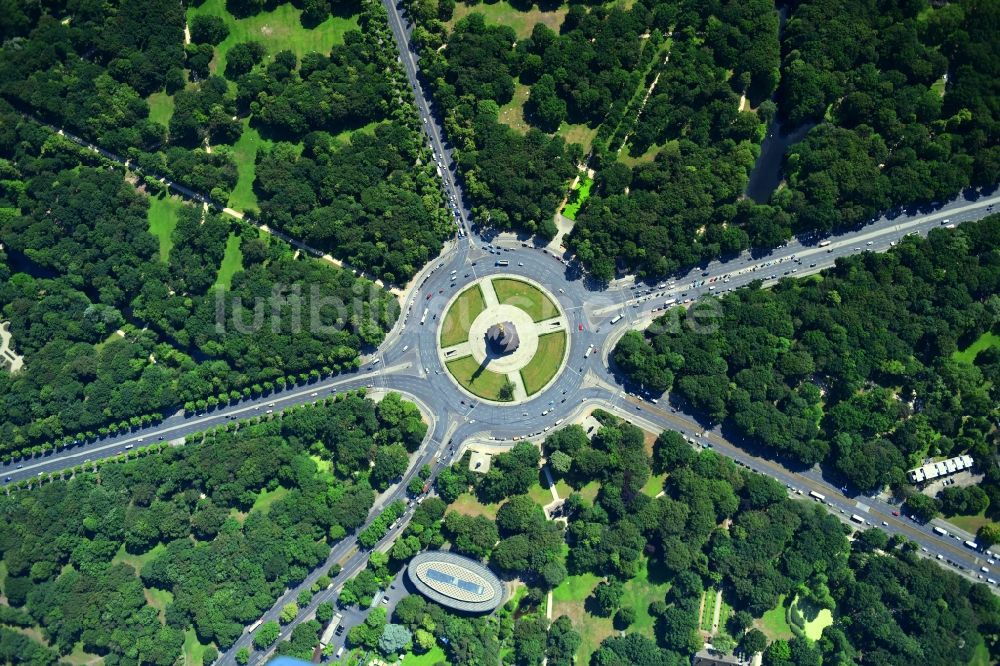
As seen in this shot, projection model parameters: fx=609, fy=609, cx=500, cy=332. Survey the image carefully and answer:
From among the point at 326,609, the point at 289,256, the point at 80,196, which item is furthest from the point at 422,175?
the point at 326,609

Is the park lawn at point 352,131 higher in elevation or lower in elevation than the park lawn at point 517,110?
lower

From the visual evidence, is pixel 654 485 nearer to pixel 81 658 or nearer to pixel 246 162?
pixel 246 162

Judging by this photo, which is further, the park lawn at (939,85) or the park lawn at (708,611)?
the park lawn at (939,85)

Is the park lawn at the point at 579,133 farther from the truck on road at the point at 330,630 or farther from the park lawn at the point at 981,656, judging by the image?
the park lawn at the point at 981,656

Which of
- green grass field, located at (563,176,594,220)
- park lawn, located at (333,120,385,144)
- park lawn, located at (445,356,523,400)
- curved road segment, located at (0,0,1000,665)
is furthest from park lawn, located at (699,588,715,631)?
park lawn, located at (333,120,385,144)

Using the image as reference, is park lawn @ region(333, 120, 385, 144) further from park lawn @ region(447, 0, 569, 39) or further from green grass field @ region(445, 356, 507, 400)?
green grass field @ region(445, 356, 507, 400)

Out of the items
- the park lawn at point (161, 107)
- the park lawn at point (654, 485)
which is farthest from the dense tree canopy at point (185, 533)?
the park lawn at point (161, 107)

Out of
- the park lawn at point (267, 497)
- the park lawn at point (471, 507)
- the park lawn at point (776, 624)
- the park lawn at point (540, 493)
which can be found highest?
the park lawn at point (540, 493)

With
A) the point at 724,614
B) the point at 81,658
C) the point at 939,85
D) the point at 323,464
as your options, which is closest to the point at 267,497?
the point at 323,464

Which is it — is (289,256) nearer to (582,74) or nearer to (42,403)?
(42,403)
